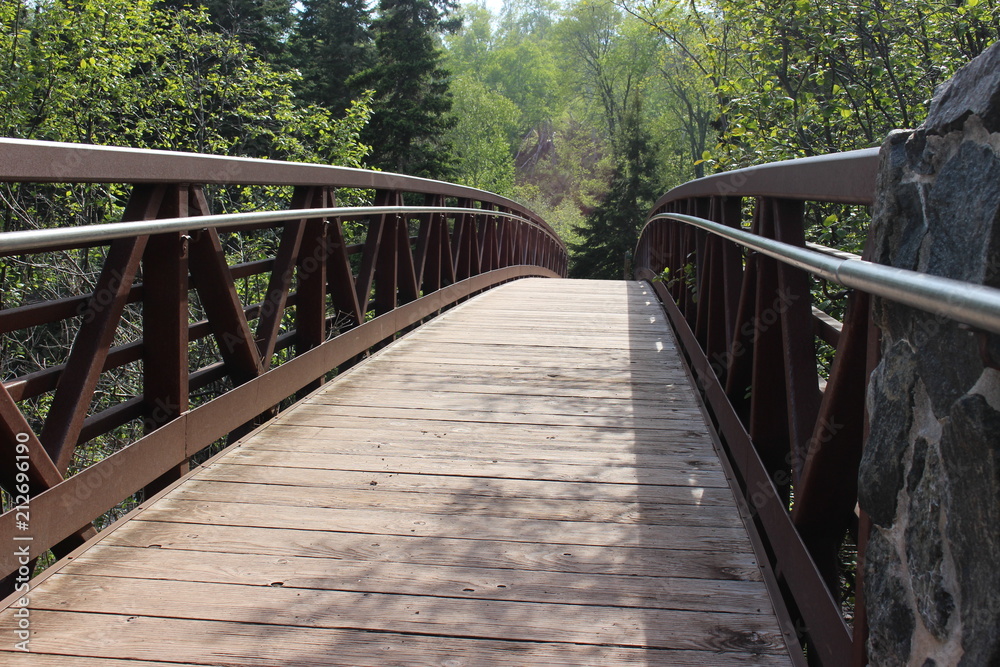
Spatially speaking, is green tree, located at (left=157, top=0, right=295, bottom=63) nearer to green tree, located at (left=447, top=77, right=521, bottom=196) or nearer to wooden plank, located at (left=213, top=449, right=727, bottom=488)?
green tree, located at (left=447, top=77, right=521, bottom=196)

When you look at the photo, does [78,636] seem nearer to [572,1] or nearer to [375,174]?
[375,174]

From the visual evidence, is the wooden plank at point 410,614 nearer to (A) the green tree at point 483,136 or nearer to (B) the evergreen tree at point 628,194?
(B) the evergreen tree at point 628,194

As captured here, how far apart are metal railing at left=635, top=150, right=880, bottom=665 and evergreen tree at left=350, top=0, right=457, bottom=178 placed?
75.5 feet

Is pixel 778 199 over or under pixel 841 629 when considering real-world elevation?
over

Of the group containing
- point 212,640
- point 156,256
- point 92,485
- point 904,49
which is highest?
point 904,49

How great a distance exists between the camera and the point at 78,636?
202 cm

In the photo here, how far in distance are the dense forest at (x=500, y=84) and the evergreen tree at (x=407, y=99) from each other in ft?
0.23

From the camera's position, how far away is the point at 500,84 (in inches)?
2645

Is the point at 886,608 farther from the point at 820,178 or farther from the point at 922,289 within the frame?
the point at 820,178

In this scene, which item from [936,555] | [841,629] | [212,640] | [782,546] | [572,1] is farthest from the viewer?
[572,1]

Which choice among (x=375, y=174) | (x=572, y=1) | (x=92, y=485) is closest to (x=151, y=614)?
(x=92, y=485)

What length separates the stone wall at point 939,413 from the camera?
1109mm

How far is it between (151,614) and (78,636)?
6.7 inches

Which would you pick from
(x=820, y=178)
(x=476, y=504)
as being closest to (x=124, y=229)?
(x=476, y=504)
